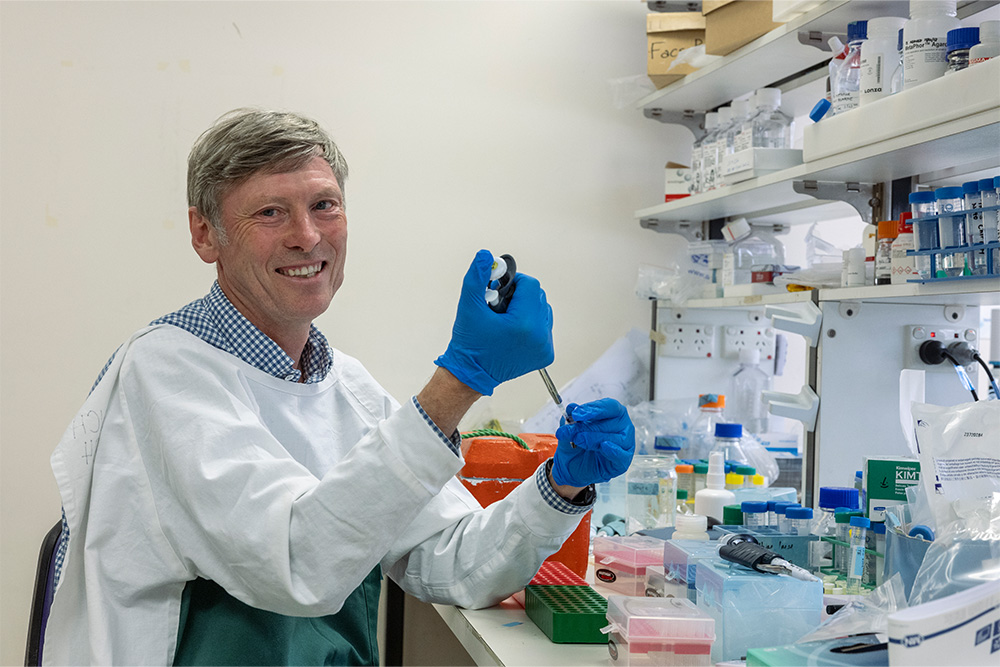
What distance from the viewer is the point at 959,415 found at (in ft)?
3.92

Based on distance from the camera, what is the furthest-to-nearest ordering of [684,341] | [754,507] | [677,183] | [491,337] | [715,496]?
[684,341]
[677,183]
[715,496]
[754,507]
[491,337]

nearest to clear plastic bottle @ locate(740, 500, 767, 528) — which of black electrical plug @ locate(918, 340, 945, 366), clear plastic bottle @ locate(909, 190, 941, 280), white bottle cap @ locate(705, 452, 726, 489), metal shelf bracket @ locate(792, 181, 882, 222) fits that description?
white bottle cap @ locate(705, 452, 726, 489)

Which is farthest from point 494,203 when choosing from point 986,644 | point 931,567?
point 986,644

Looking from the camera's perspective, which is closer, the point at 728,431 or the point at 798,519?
the point at 798,519

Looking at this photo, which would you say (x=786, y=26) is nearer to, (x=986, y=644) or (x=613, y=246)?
(x=613, y=246)

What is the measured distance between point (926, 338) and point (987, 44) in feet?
2.38

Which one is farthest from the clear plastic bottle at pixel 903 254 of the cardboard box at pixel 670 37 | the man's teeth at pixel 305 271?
the man's teeth at pixel 305 271

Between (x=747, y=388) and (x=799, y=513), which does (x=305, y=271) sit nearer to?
(x=799, y=513)

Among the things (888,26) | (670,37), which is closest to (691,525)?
(888,26)

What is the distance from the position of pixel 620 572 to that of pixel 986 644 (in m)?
0.70

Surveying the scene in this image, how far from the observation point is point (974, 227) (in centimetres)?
138

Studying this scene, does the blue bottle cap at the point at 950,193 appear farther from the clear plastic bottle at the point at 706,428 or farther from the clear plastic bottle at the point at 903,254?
the clear plastic bottle at the point at 706,428

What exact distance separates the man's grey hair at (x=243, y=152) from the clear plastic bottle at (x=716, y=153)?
3.77ft

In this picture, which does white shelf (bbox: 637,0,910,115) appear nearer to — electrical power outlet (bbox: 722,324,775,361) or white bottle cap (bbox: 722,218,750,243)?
white bottle cap (bbox: 722,218,750,243)
